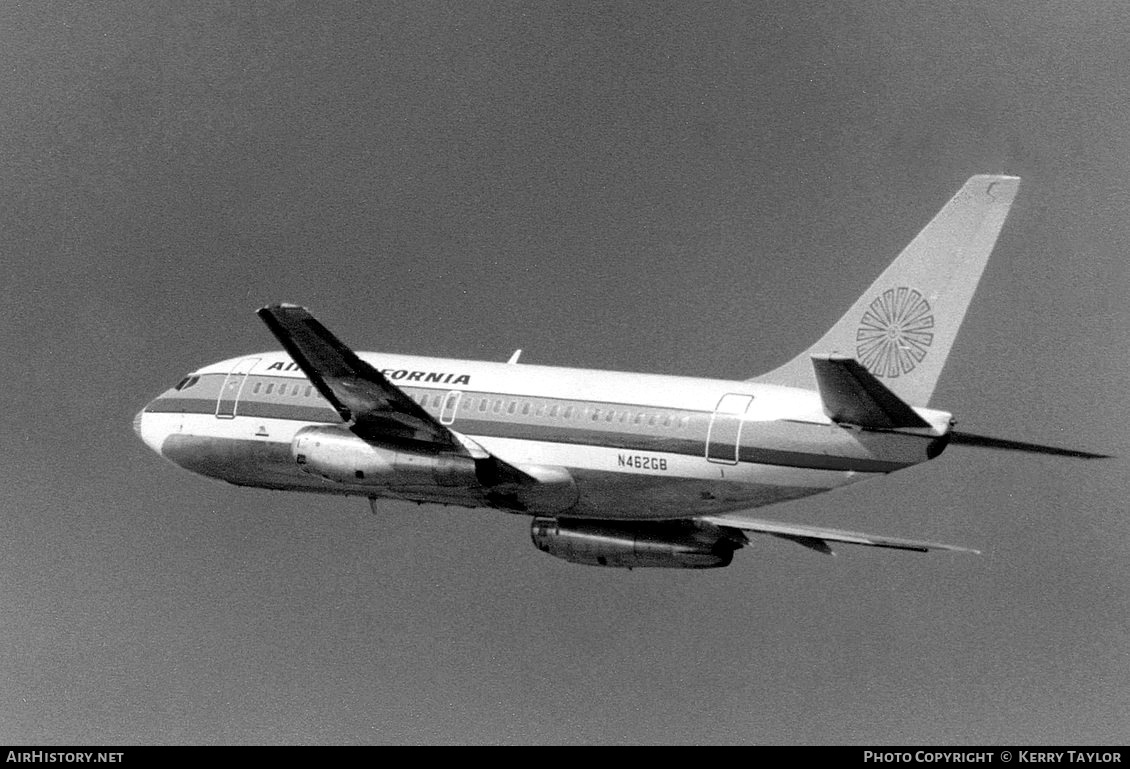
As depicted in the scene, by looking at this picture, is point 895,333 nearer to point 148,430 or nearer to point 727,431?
point 727,431

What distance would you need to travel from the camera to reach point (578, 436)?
230 feet

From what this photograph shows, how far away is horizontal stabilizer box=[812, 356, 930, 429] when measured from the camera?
62.8 m

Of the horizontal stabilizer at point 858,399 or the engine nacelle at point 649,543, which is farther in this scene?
the engine nacelle at point 649,543

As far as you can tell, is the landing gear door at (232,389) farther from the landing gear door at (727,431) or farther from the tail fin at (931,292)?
the tail fin at (931,292)

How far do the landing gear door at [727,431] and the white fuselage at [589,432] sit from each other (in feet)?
0.08

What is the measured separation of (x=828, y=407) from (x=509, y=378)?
10.5 metres

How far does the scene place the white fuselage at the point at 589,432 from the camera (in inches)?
2618

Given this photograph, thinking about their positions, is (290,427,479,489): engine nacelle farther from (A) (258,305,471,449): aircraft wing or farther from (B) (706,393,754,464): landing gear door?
(B) (706,393,754,464): landing gear door

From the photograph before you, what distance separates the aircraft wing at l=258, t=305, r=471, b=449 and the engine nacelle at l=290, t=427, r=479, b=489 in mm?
361

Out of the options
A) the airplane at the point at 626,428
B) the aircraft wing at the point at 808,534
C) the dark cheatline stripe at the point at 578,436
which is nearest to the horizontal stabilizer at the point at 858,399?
the airplane at the point at 626,428

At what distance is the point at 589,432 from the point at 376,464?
557 cm

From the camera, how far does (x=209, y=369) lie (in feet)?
255
